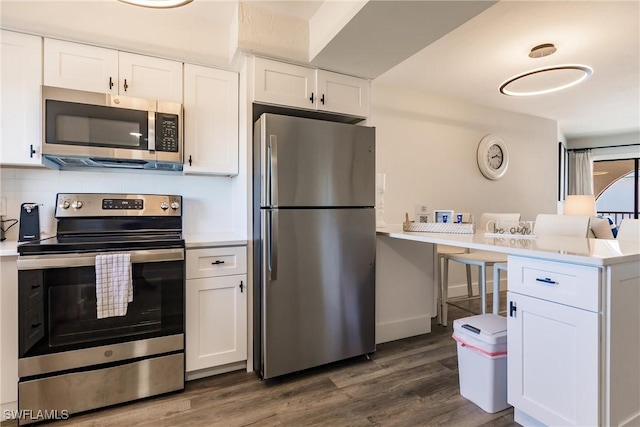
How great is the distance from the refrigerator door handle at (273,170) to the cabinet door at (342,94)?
0.56 meters

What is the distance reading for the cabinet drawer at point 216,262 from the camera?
2.05m

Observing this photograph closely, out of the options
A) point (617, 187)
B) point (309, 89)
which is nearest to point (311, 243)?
point (309, 89)

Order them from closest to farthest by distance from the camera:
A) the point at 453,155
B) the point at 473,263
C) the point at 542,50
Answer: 1. the point at 542,50
2. the point at 473,263
3. the point at 453,155

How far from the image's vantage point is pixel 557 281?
1.42 meters

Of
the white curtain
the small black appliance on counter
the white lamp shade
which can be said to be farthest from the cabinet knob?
the white curtain

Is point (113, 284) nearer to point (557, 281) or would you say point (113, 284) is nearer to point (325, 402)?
point (325, 402)

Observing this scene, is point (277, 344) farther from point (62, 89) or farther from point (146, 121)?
point (62, 89)

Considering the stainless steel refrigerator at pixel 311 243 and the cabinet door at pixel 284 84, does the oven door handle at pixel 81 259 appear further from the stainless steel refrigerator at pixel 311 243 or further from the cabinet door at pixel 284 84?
the cabinet door at pixel 284 84

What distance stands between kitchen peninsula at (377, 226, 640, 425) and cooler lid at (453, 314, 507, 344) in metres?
0.16

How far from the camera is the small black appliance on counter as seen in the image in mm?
1913

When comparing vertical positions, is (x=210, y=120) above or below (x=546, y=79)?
A: below

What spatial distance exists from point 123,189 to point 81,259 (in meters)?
0.72

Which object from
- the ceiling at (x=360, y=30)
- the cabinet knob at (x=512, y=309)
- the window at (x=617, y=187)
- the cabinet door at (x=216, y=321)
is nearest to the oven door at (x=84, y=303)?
the cabinet door at (x=216, y=321)

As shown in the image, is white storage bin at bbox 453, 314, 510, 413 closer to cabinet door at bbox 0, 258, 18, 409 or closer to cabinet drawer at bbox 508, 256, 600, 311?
cabinet drawer at bbox 508, 256, 600, 311
